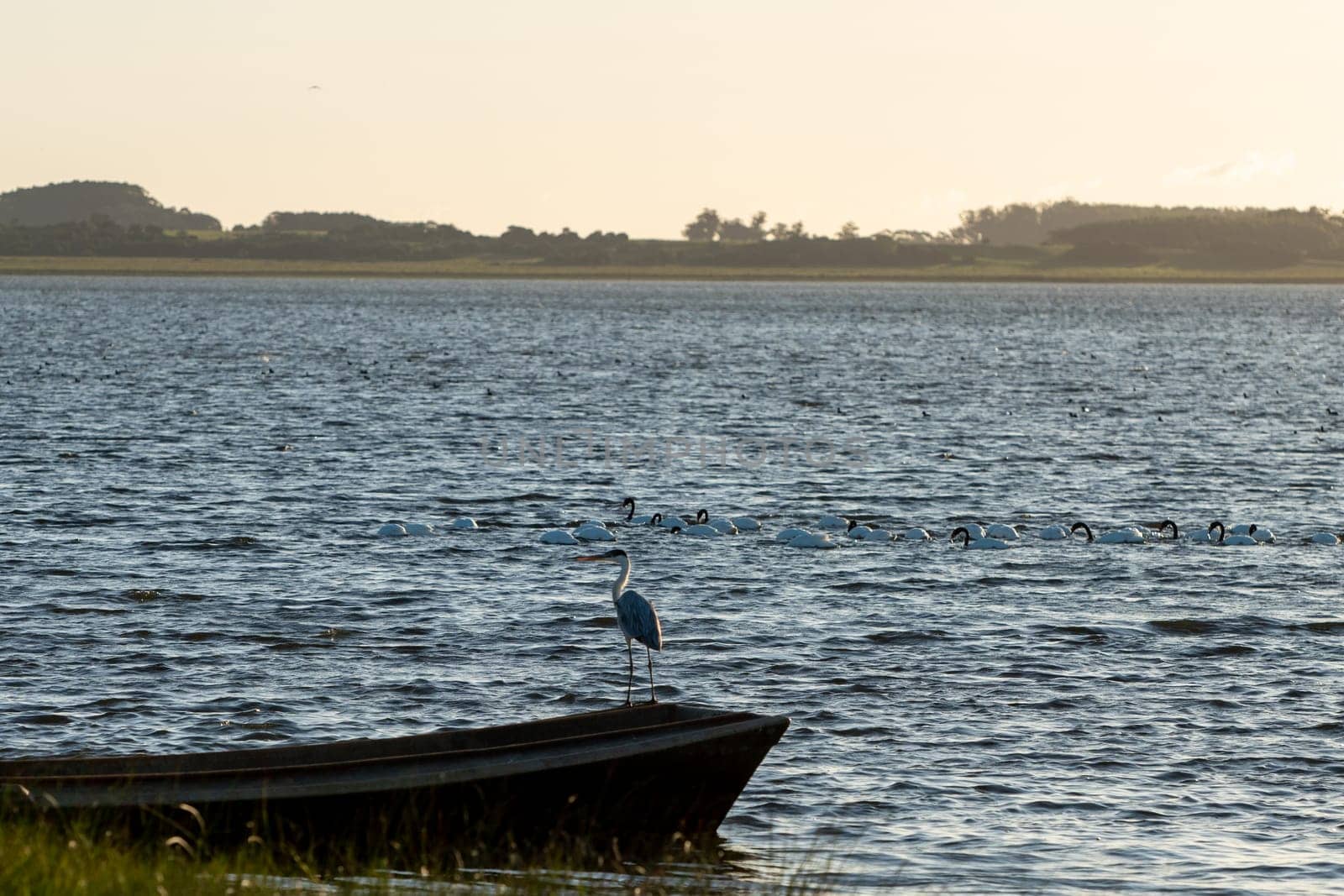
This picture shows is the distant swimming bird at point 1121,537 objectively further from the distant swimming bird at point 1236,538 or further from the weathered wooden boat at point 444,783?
the weathered wooden boat at point 444,783

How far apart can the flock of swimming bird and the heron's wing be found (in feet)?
64.2

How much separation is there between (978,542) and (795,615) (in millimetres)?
10096

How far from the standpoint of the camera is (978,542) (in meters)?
41.8

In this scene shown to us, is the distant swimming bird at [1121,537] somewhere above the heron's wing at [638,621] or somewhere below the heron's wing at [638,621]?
below

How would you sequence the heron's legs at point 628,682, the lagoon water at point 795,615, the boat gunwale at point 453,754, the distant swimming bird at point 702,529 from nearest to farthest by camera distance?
the boat gunwale at point 453,754
the lagoon water at point 795,615
the heron's legs at point 628,682
the distant swimming bird at point 702,529

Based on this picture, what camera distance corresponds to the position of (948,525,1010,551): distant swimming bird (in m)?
41.7

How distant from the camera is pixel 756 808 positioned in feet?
70.0

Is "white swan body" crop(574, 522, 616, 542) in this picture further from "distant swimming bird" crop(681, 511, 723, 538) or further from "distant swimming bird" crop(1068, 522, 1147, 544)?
"distant swimming bird" crop(1068, 522, 1147, 544)

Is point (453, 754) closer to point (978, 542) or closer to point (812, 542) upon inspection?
point (812, 542)

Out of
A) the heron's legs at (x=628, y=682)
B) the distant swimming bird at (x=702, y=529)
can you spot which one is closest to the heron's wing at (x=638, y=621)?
the heron's legs at (x=628, y=682)

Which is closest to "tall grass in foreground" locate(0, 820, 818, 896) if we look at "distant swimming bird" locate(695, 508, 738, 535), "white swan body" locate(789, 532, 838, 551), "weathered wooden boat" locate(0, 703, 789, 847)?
"weathered wooden boat" locate(0, 703, 789, 847)

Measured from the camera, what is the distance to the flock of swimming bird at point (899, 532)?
42.2 m

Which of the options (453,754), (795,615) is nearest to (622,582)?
(453,754)

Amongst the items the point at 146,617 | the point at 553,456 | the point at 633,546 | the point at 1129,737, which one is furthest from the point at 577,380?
the point at 1129,737
